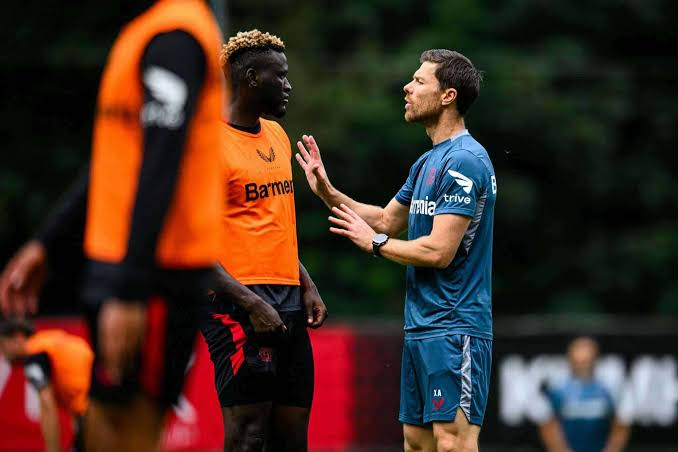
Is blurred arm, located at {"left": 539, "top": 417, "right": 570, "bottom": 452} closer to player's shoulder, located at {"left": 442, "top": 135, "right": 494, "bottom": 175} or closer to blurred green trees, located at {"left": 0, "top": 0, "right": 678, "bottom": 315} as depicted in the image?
player's shoulder, located at {"left": 442, "top": 135, "right": 494, "bottom": 175}

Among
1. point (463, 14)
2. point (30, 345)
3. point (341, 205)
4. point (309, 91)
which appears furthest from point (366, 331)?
point (463, 14)

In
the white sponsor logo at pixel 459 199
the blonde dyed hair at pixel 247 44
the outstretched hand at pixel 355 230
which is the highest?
the blonde dyed hair at pixel 247 44

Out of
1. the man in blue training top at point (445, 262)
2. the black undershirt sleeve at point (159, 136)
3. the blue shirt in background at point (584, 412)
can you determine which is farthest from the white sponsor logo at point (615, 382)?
the black undershirt sleeve at point (159, 136)

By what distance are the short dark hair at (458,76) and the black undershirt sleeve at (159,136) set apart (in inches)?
100

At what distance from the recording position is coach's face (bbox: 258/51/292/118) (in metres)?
6.46

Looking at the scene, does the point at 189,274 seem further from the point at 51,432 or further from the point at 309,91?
the point at 309,91

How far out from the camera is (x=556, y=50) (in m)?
28.1

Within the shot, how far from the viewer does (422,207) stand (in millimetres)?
6418

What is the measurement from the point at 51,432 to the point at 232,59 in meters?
5.10

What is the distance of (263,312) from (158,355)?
6.26 feet

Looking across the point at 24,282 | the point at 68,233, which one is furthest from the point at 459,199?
the point at 24,282

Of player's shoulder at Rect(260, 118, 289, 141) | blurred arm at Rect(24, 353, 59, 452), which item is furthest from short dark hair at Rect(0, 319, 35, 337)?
player's shoulder at Rect(260, 118, 289, 141)

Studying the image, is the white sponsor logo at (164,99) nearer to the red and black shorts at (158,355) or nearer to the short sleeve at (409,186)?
the red and black shorts at (158,355)

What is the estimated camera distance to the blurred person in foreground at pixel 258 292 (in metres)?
6.17
